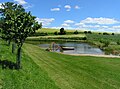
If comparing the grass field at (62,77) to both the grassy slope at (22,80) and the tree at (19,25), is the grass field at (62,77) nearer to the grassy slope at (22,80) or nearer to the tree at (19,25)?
the grassy slope at (22,80)

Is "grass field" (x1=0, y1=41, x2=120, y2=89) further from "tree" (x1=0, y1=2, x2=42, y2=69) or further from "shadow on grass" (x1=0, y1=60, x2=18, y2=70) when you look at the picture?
"tree" (x1=0, y1=2, x2=42, y2=69)

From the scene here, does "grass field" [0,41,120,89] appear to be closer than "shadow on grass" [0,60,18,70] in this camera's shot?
Yes

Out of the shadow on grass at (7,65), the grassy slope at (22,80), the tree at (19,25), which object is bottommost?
the grassy slope at (22,80)

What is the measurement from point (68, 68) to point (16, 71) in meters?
9.17

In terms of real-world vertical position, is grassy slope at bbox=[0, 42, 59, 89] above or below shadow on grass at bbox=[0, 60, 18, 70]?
below

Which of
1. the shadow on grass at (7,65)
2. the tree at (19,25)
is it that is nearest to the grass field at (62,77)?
the shadow on grass at (7,65)

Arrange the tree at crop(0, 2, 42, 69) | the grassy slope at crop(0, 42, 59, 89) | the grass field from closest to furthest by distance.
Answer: the grassy slope at crop(0, 42, 59, 89)
the grass field
the tree at crop(0, 2, 42, 69)

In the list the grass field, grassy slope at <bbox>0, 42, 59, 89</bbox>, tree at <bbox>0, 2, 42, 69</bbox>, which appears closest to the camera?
grassy slope at <bbox>0, 42, 59, 89</bbox>

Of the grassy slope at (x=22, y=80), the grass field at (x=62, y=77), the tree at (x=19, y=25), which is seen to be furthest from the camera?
the tree at (x=19, y=25)

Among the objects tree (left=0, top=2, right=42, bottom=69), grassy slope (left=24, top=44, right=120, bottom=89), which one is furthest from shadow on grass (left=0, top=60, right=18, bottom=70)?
grassy slope (left=24, top=44, right=120, bottom=89)

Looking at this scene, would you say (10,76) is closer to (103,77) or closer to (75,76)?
(75,76)

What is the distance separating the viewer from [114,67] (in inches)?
1293

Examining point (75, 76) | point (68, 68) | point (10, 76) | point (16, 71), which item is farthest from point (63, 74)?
point (10, 76)

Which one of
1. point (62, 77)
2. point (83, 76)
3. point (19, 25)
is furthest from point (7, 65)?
point (83, 76)
